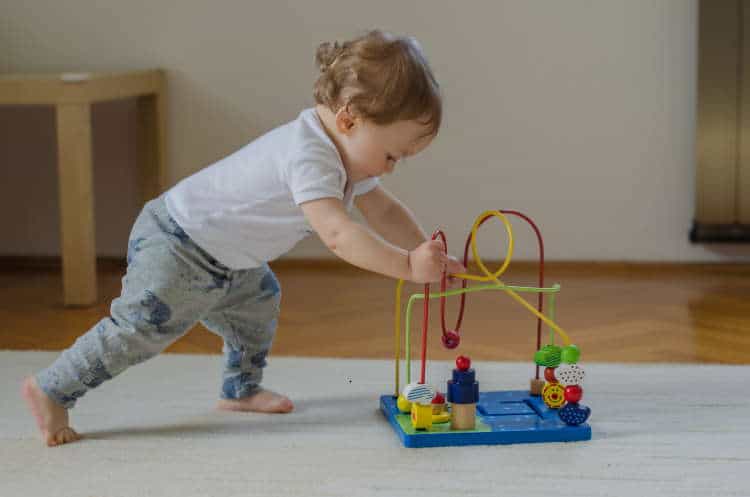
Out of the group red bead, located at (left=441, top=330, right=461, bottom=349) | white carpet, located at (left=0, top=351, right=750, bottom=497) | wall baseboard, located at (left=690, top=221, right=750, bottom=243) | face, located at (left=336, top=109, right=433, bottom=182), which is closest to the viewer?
white carpet, located at (left=0, top=351, right=750, bottom=497)

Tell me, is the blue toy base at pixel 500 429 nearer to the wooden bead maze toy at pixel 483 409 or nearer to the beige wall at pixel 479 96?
the wooden bead maze toy at pixel 483 409

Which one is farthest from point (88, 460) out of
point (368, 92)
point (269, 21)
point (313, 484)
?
point (269, 21)

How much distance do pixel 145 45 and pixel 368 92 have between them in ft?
4.98

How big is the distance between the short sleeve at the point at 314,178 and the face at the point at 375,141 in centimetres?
3

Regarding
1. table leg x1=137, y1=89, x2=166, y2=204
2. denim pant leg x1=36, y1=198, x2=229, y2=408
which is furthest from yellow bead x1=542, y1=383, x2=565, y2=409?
table leg x1=137, y1=89, x2=166, y2=204

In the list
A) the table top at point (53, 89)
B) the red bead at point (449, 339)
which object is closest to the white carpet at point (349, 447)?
the red bead at point (449, 339)

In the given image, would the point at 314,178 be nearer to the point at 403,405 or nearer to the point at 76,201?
the point at 403,405

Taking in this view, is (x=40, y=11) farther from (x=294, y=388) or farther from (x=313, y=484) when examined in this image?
(x=313, y=484)

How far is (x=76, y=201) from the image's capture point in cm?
218

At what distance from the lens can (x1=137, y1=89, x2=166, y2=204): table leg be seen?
8.41 ft

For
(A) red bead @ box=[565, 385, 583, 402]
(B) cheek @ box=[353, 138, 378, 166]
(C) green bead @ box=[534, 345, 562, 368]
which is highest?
(B) cheek @ box=[353, 138, 378, 166]

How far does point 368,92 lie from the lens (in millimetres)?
1240

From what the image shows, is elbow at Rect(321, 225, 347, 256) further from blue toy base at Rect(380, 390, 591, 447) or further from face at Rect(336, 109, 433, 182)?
blue toy base at Rect(380, 390, 591, 447)

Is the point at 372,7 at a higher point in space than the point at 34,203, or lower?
higher
